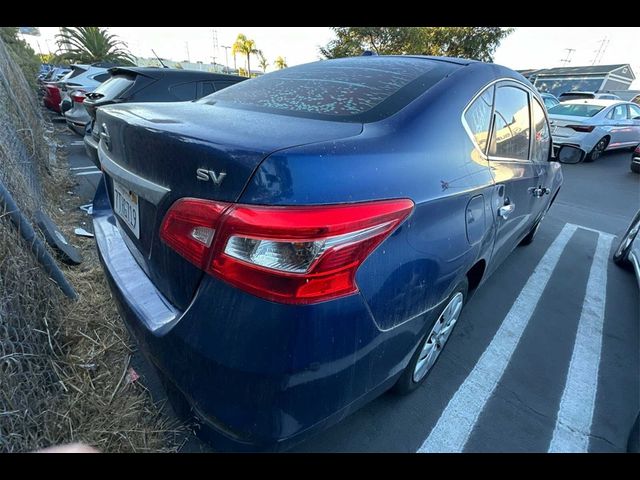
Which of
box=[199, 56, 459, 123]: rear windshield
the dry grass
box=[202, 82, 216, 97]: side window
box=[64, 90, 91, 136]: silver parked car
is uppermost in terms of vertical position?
box=[199, 56, 459, 123]: rear windshield

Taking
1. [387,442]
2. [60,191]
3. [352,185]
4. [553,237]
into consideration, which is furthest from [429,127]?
[60,191]

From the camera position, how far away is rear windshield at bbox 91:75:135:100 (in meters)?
4.69

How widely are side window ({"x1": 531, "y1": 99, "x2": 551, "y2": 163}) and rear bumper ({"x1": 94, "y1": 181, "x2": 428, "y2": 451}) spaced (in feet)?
7.45

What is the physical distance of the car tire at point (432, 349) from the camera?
1.77 metres

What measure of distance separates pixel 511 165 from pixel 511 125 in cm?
29

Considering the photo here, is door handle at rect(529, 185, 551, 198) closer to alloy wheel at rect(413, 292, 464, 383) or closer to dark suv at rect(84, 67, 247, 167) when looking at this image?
alloy wheel at rect(413, 292, 464, 383)

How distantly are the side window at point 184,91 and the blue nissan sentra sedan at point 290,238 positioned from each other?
12.0 ft

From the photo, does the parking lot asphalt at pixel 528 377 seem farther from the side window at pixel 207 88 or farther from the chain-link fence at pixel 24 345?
the side window at pixel 207 88

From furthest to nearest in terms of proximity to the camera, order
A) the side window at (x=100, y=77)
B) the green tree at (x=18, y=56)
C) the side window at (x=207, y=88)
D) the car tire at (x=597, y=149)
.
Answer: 1. the car tire at (x=597, y=149)
2. the green tree at (x=18, y=56)
3. the side window at (x=100, y=77)
4. the side window at (x=207, y=88)

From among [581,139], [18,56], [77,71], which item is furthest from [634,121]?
[18,56]

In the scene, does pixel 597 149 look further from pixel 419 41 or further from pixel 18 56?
pixel 18 56

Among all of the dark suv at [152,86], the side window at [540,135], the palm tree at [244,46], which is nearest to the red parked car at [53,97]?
the dark suv at [152,86]

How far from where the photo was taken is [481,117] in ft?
5.72

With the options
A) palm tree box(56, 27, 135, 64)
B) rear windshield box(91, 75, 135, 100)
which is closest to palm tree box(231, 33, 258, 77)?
palm tree box(56, 27, 135, 64)
